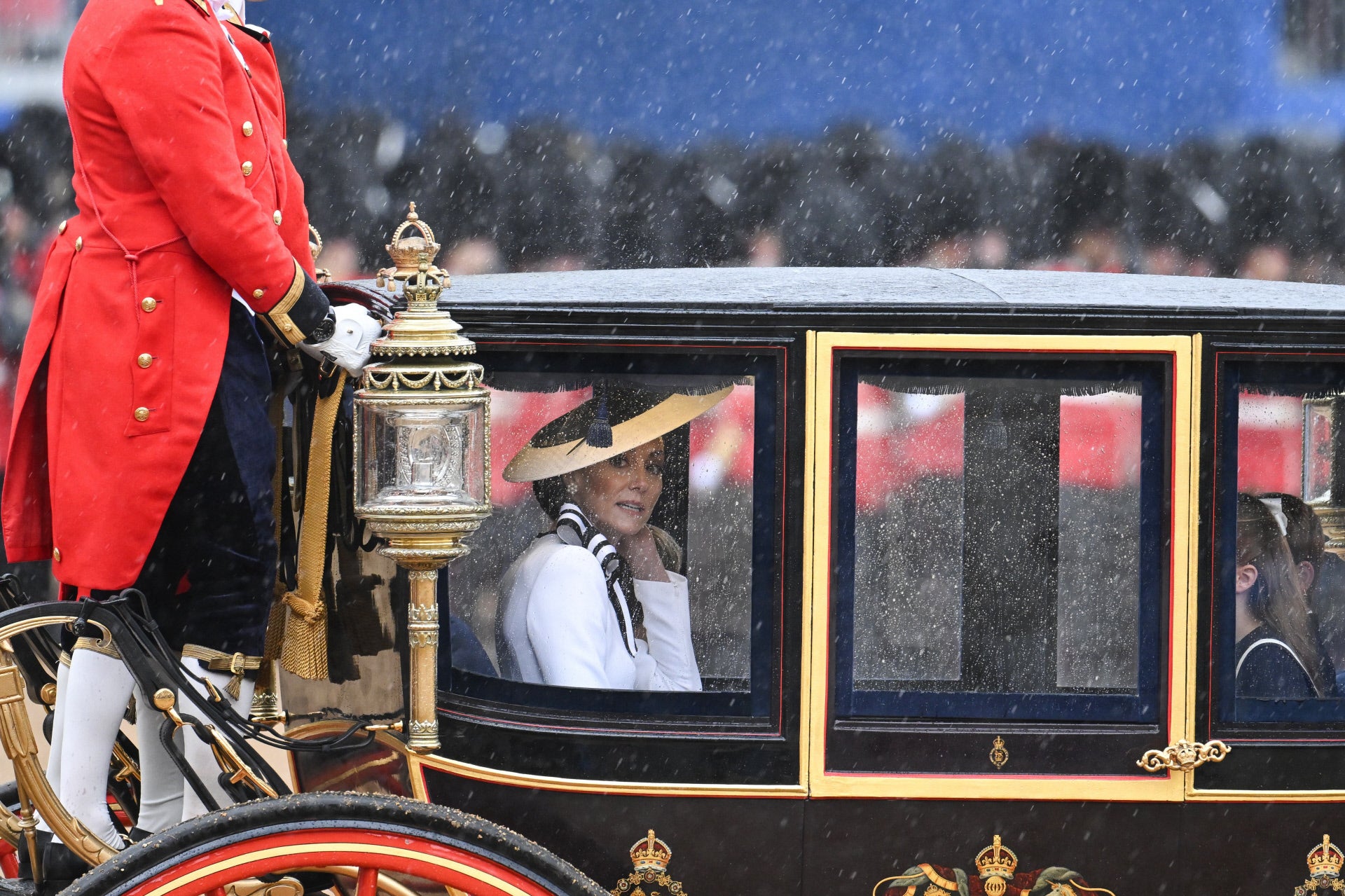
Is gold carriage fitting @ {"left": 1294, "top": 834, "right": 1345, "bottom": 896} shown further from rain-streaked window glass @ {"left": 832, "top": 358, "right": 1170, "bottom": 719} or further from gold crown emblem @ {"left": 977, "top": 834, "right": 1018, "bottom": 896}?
gold crown emblem @ {"left": 977, "top": 834, "right": 1018, "bottom": 896}

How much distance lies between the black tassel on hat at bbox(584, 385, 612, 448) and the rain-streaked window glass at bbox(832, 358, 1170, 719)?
1.14ft

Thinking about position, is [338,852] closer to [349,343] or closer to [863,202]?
[349,343]

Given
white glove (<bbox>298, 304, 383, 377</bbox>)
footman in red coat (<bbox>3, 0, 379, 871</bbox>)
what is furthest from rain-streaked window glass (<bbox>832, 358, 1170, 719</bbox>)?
footman in red coat (<bbox>3, 0, 379, 871</bbox>)

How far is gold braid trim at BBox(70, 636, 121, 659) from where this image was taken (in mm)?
2127

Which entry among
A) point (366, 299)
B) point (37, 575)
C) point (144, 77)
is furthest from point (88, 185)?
point (37, 575)

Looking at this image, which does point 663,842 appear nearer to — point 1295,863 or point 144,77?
point 1295,863

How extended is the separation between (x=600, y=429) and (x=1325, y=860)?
48.4 inches

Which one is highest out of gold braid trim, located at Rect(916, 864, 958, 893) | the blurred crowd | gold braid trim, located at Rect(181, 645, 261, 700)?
the blurred crowd

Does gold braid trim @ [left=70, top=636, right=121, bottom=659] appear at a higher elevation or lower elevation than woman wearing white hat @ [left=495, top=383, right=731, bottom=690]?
lower

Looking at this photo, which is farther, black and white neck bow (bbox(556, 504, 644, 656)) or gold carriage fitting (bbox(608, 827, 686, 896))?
black and white neck bow (bbox(556, 504, 644, 656))

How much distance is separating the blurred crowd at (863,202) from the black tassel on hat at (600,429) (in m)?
4.59

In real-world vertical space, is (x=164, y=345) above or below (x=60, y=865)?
above

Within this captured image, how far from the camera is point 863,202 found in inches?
279

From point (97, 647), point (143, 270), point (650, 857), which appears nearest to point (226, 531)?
point (97, 647)
